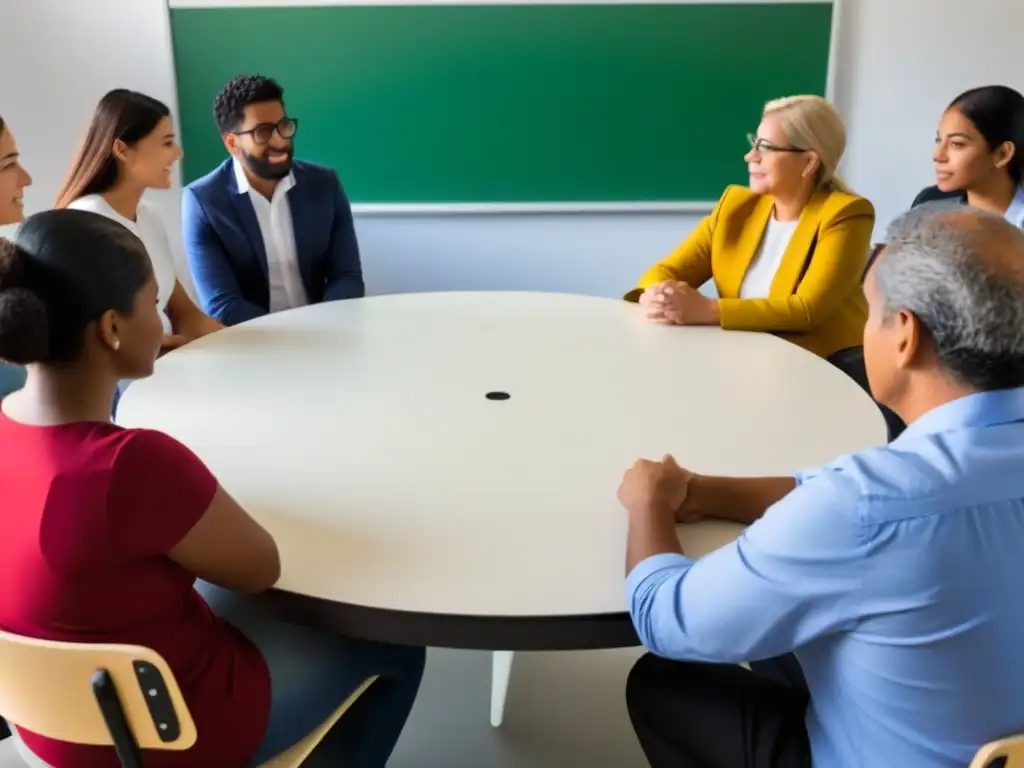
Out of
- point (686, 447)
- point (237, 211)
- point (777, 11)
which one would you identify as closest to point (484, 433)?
point (686, 447)

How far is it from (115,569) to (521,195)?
2897mm

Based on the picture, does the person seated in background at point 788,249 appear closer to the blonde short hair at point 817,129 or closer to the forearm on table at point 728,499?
the blonde short hair at point 817,129

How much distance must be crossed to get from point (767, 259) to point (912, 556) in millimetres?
1723

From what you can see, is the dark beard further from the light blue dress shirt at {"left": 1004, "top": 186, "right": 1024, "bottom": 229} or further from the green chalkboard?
the light blue dress shirt at {"left": 1004, "top": 186, "right": 1024, "bottom": 229}

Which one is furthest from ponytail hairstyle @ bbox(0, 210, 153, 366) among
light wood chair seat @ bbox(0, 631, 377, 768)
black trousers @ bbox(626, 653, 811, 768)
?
black trousers @ bbox(626, 653, 811, 768)

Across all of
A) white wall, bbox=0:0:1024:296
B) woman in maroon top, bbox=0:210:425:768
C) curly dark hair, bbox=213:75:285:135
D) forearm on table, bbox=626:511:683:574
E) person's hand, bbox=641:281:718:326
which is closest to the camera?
woman in maroon top, bbox=0:210:425:768

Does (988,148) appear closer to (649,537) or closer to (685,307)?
(685,307)

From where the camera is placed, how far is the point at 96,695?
100 cm

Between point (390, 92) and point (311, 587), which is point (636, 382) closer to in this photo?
point (311, 587)

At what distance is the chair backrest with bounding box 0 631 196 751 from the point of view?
975mm

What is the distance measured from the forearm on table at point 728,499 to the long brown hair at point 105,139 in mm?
1797

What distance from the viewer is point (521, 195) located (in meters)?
3.74

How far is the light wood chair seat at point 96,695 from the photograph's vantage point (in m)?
0.98

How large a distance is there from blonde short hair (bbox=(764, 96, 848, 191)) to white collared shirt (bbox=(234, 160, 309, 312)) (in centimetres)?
145
